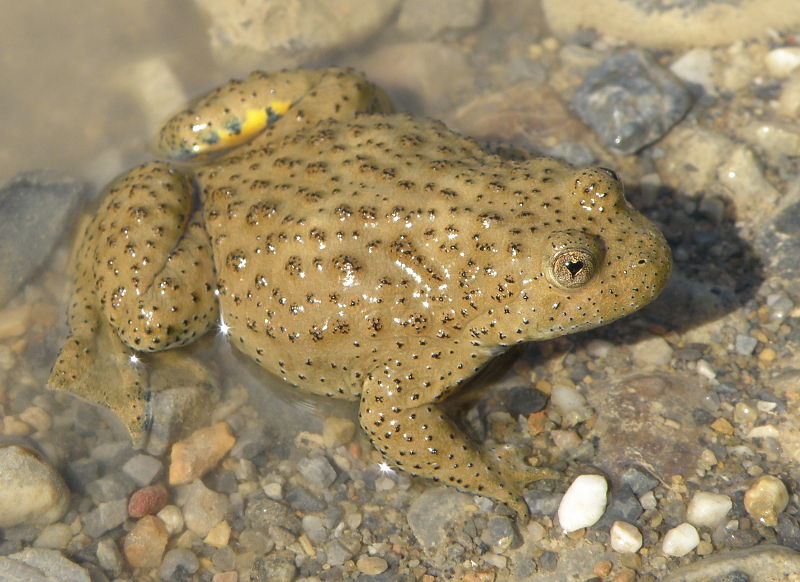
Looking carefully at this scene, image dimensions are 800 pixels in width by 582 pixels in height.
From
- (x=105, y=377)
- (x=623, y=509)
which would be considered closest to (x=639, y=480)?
(x=623, y=509)

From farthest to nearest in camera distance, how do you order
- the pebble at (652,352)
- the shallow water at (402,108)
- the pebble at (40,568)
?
1. the pebble at (652,352)
2. the shallow water at (402,108)
3. the pebble at (40,568)

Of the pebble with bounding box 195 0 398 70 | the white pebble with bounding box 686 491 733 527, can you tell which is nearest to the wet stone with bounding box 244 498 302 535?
the white pebble with bounding box 686 491 733 527

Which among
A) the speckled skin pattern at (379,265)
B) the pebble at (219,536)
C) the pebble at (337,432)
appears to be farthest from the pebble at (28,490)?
the pebble at (337,432)

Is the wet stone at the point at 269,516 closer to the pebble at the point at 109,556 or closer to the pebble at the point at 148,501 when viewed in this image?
the pebble at the point at 148,501

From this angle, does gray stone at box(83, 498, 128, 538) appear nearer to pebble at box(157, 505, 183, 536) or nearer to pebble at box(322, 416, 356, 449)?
pebble at box(157, 505, 183, 536)

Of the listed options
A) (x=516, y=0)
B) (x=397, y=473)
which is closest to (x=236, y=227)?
(x=397, y=473)

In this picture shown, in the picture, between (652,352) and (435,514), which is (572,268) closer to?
(652,352)
